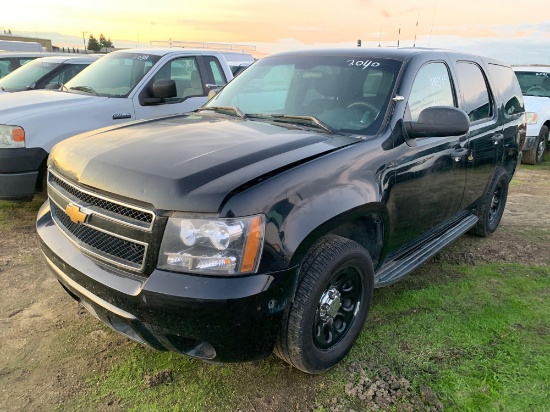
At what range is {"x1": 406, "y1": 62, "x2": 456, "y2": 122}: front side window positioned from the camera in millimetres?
3281

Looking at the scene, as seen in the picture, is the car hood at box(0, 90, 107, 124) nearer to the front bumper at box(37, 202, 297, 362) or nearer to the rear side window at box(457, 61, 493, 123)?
the front bumper at box(37, 202, 297, 362)

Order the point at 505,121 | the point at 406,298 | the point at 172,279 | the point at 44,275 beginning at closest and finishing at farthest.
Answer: the point at 172,279 < the point at 406,298 < the point at 44,275 < the point at 505,121

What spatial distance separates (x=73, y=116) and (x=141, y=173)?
131 inches

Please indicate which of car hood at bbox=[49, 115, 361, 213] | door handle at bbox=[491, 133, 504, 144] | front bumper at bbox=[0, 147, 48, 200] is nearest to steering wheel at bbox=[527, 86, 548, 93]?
door handle at bbox=[491, 133, 504, 144]

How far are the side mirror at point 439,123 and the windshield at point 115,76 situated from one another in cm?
398

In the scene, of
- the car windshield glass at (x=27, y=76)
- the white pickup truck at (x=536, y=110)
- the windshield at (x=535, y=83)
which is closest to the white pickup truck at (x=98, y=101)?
the car windshield glass at (x=27, y=76)

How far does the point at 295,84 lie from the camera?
360 cm

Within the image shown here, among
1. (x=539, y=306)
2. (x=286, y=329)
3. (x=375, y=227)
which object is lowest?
(x=539, y=306)

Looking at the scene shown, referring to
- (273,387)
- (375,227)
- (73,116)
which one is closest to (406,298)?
(375,227)

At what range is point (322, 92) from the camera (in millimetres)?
3395

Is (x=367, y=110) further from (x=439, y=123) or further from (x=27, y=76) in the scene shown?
(x=27, y=76)

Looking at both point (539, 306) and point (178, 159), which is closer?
point (178, 159)

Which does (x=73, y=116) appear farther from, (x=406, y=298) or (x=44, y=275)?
(x=406, y=298)

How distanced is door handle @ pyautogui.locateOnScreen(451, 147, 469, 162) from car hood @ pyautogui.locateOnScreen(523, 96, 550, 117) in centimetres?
652
